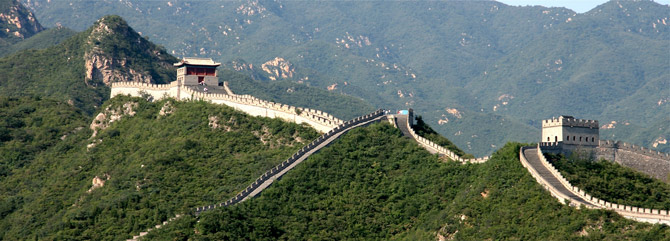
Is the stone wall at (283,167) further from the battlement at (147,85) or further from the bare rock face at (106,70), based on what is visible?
the bare rock face at (106,70)

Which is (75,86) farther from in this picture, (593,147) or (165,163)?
(593,147)

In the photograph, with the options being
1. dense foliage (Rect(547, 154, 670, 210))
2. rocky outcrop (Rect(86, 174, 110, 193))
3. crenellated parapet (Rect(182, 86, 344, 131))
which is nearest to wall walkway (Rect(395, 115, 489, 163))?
crenellated parapet (Rect(182, 86, 344, 131))

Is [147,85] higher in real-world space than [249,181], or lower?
higher

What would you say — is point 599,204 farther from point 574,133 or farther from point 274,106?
point 274,106

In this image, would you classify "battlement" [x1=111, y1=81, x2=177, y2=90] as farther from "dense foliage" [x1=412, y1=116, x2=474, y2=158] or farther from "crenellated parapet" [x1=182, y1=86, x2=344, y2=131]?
"dense foliage" [x1=412, y1=116, x2=474, y2=158]

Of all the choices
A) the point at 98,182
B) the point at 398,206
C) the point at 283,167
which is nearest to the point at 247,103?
the point at 98,182

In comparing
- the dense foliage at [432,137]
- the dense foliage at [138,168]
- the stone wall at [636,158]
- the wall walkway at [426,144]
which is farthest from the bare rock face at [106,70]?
the stone wall at [636,158]

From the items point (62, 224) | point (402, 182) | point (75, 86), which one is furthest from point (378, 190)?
point (75, 86)
